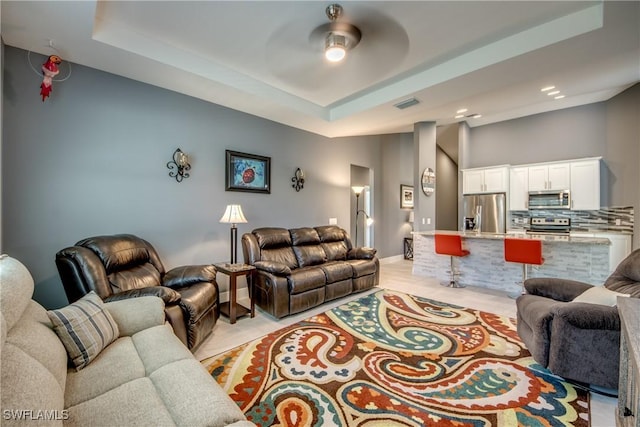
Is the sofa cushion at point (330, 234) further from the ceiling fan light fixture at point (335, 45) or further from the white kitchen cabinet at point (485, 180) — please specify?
the white kitchen cabinet at point (485, 180)

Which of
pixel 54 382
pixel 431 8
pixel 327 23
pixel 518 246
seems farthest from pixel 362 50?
pixel 54 382

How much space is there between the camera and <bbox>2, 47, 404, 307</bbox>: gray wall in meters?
2.49

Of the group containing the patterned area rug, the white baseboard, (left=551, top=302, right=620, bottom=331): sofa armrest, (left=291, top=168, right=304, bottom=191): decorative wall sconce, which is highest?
(left=291, top=168, right=304, bottom=191): decorative wall sconce

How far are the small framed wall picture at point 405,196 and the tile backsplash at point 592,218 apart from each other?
2337 millimetres

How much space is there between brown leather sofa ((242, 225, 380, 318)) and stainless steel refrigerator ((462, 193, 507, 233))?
10.1 ft

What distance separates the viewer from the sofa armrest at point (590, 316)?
5.78 ft

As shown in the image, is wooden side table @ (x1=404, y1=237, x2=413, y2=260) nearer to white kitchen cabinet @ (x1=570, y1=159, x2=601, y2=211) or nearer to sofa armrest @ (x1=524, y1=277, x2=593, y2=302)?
white kitchen cabinet @ (x1=570, y1=159, x2=601, y2=211)

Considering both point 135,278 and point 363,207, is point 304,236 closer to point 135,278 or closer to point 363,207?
point 135,278

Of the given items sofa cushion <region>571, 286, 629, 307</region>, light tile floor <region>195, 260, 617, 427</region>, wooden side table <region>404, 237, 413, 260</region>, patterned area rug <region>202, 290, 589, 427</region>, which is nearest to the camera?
patterned area rug <region>202, 290, 589, 427</region>

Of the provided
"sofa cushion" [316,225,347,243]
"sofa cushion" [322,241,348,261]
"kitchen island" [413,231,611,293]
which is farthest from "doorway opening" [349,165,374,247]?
"sofa cushion" [322,241,348,261]

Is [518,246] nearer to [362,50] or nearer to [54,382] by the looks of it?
[362,50]

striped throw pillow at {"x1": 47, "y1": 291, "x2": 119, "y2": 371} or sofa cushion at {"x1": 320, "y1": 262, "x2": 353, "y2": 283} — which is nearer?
striped throw pillow at {"x1": 47, "y1": 291, "x2": 119, "y2": 371}

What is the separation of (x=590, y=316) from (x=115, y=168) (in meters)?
4.33

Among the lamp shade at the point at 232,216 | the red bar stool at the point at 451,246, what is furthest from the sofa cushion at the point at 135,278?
the red bar stool at the point at 451,246
